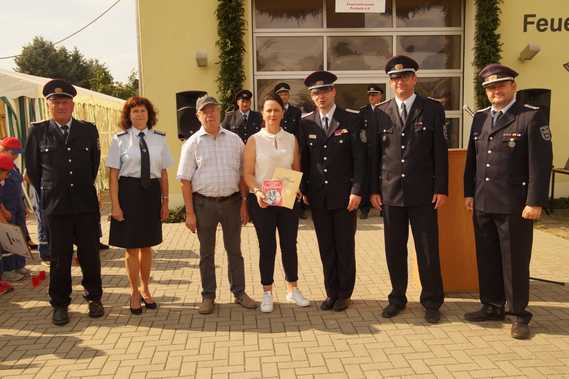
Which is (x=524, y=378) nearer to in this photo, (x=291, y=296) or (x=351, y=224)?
(x=351, y=224)

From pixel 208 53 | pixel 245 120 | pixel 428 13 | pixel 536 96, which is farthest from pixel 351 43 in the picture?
pixel 536 96

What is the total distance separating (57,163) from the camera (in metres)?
4.54

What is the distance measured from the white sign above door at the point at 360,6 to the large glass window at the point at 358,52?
0.65 meters

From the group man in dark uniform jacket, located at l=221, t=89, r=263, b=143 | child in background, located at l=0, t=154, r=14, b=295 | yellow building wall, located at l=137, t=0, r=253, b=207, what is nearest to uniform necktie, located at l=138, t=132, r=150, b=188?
child in background, located at l=0, t=154, r=14, b=295

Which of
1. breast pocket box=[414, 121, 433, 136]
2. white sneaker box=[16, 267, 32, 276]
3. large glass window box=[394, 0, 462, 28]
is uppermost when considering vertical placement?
large glass window box=[394, 0, 462, 28]

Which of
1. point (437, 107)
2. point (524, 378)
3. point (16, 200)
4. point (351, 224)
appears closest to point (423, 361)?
point (524, 378)

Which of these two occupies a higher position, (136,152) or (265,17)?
(265,17)

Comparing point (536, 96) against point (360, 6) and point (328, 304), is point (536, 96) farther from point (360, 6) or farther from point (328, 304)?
point (328, 304)

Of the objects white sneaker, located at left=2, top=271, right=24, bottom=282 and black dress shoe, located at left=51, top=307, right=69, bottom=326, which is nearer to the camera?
black dress shoe, located at left=51, top=307, right=69, bottom=326

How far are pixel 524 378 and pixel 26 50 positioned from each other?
2655 inches

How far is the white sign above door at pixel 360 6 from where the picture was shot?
10383 mm

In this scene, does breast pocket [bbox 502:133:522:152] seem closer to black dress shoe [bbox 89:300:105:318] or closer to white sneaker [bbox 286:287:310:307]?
white sneaker [bbox 286:287:310:307]

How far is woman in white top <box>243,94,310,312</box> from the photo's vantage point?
15.4 feet

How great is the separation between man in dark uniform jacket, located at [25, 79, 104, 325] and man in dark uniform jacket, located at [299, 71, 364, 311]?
191 centimetres
